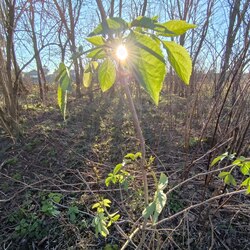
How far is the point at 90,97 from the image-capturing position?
5844 millimetres

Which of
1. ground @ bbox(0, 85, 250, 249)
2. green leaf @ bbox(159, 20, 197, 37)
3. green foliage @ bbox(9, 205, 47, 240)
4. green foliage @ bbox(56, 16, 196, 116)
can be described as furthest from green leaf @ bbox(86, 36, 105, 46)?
green foliage @ bbox(9, 205, 47, 240)

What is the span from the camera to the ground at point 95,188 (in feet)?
5.22

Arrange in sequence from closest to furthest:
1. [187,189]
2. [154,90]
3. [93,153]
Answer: [154,90] → [187,189] → [93,153]

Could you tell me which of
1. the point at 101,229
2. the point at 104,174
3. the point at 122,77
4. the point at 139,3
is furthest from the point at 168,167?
the point at 139,3

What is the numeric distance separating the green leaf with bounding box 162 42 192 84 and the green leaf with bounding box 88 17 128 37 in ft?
0.31

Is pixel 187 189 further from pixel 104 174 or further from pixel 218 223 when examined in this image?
pixel 104 174

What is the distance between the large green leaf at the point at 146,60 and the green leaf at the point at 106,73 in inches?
5.3

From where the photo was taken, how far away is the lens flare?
463 mm

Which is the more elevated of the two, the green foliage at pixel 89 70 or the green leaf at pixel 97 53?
the green leaf at pixel 97 53

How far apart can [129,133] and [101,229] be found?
259cm

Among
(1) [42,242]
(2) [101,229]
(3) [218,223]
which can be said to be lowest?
(1) [42,242]

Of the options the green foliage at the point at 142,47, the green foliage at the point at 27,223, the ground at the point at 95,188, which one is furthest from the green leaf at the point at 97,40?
the green foliage at the point at 27,223

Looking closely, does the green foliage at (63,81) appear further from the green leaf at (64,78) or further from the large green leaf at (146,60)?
the large green leaf at (146,60)

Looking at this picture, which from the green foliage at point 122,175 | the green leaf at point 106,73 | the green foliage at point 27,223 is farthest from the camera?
the green foliage at point 27,223
